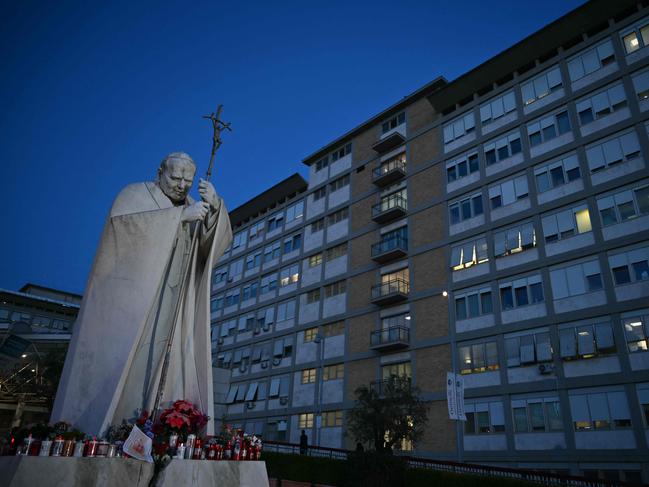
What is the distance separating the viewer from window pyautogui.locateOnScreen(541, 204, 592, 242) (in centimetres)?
2638

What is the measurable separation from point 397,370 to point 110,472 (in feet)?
92.9

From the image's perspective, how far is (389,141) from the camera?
128ft

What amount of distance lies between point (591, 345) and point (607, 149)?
34.2 feet

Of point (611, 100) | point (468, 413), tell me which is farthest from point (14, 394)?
point (611, 100)

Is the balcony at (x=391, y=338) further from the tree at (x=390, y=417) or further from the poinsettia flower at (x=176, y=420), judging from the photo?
the poinsettia flower at (x=176, y=420)

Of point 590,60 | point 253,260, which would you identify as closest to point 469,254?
point 590,60

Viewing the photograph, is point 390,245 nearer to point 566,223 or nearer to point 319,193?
point 566,223

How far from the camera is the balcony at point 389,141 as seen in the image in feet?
127

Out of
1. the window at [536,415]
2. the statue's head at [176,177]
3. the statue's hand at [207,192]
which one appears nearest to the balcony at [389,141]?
the window at [536,415]

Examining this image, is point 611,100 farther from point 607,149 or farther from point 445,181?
point 445,181

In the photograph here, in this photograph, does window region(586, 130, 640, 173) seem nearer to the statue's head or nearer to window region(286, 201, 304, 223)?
the statue's head

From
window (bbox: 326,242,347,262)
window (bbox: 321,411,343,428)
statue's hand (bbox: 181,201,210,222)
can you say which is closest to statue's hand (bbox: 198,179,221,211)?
statue's hand (bbox: 181,201,210,222)

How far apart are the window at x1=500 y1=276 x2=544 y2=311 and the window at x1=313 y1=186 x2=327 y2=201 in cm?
2108

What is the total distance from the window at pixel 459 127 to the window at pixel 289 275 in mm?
17769
